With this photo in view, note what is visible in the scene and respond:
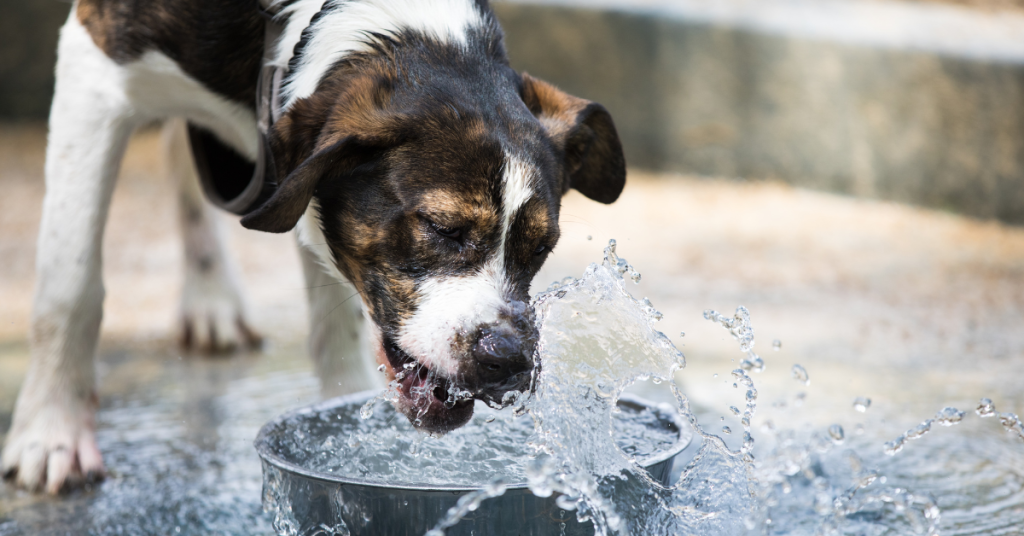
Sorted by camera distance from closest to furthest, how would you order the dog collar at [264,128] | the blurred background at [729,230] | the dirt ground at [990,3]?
the dog collar at [264,128]
the blurred background at [729,230]
the dirt ground at [990,3]

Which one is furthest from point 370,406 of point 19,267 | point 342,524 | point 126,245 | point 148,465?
point 126,245

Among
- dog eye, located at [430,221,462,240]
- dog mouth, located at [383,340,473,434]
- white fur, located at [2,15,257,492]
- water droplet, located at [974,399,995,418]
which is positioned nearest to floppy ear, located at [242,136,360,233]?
dog eye, located at [430,221,462,240]

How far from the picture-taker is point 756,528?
1845mm

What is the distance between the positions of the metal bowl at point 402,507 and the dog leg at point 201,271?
2.05 meters

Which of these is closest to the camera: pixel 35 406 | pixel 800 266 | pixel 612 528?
pixel 612 528

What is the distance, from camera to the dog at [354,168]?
2023 mm

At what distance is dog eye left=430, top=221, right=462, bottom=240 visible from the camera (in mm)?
2039

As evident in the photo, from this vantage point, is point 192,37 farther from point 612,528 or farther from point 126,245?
point 126,245

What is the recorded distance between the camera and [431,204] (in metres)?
2.03

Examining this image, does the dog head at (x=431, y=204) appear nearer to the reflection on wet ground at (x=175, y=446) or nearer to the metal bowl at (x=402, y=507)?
the metal bowl at (x=402, y=507)

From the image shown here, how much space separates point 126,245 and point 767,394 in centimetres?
357

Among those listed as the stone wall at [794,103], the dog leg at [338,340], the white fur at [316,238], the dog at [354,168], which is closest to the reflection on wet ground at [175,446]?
the dog at [354,168]

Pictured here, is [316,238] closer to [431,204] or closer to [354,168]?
[354,168]

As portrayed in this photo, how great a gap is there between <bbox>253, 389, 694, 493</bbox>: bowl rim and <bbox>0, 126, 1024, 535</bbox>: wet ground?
1.28 ft
